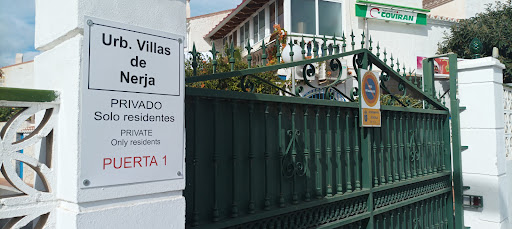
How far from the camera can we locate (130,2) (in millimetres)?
1665

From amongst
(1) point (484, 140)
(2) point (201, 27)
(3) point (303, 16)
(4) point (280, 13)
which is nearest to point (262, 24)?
(4) point (280, 13)

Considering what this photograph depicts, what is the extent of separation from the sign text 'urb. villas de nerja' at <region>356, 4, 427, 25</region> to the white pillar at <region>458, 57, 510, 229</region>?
8.38m

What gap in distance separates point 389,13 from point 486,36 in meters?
4.20

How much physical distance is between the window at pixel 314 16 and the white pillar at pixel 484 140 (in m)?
7.18

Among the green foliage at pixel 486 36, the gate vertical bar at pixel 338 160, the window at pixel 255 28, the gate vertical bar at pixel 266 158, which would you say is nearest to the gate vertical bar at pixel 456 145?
the gate vertical bar at pixel 338 160

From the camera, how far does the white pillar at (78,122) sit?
1493 millimetres

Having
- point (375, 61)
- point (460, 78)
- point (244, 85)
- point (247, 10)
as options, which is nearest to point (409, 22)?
point (247, 10)

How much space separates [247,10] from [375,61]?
33.9 ft

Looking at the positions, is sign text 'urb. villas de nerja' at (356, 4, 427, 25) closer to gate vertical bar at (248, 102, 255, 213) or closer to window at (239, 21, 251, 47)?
window at (239, 21, 251, 47)

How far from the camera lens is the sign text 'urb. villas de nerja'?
41.1 feet

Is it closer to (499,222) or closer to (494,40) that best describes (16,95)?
(499,222)

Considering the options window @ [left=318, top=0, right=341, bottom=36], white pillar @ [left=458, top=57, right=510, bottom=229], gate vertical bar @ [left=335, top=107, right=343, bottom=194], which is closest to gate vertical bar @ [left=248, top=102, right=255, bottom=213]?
gate vertical bar @ [left=335, top=107, right=343, bottom=194]

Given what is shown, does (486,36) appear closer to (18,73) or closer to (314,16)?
(314,16)

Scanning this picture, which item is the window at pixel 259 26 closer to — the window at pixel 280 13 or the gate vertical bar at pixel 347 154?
the window at pixel 280 13
